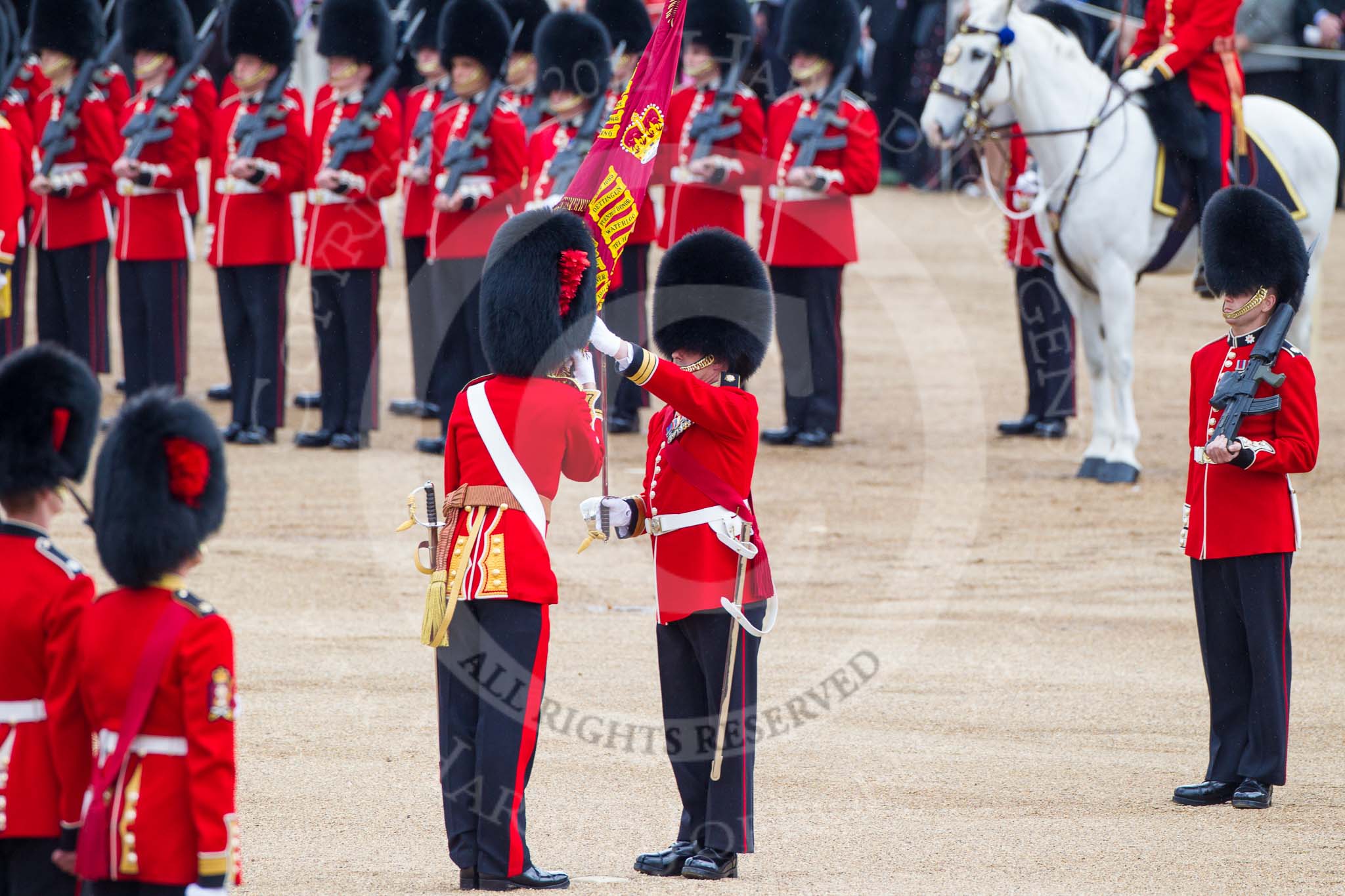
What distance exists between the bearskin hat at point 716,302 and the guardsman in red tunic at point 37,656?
1.43 meters

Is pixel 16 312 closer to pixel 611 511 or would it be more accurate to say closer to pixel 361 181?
pixel 361 181

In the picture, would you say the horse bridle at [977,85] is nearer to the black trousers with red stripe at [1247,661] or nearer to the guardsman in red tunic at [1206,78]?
the guardsman in red tunic at [1206,78]

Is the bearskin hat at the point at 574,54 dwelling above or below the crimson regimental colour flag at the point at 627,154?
above

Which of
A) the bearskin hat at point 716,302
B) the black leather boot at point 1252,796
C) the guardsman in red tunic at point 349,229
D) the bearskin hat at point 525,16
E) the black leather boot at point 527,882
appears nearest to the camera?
the black leather boot at point 527,882

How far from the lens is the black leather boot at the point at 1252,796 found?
4.43 metres

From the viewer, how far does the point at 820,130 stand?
353 inches

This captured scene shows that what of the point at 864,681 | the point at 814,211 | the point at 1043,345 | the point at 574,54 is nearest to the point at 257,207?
the point at 574,54

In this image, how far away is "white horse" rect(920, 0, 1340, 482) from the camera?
8406 millimetres

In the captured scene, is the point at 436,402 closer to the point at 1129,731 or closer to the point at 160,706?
the point at 1129,731

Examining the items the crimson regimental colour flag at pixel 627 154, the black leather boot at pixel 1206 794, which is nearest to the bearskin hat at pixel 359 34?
the crimson regimental colour flag at pixel 627 154

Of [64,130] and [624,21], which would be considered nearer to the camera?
[64,130]

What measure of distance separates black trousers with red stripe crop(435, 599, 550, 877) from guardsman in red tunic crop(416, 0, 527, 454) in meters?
4.92

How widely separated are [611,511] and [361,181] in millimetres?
5024

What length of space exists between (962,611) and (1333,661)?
1215mm
